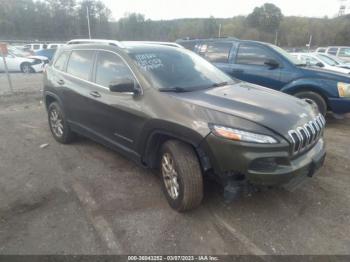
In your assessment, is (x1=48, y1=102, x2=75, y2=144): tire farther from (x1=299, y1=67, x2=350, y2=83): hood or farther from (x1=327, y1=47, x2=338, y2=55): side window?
(x1=327, y1=47, x2=338, y2=55): side window

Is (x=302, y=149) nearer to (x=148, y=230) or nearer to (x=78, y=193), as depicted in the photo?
(x=148, y=230)

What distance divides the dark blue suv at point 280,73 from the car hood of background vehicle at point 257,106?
2.49 m

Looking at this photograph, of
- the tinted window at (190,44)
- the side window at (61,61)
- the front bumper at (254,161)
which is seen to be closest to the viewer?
the front bumper at (254,161)

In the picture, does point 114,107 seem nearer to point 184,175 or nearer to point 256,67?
point 184,175

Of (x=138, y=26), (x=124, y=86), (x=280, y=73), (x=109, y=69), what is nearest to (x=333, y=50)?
(x=280, y=73)

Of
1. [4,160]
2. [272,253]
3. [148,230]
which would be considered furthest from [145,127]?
[4,160]

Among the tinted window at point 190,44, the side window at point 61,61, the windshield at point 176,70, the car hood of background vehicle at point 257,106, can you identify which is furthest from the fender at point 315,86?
the side window at point 61,61

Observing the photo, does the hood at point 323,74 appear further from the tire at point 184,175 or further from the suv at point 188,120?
the tire at point 184,175

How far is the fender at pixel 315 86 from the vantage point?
5848mm

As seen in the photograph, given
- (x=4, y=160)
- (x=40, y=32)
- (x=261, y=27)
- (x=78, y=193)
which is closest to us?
(x=78, y=193)

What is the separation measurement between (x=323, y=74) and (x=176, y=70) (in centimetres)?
387

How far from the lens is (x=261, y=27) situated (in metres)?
57.0

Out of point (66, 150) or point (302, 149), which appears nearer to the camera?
point (302, 149)

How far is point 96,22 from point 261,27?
33317mm
